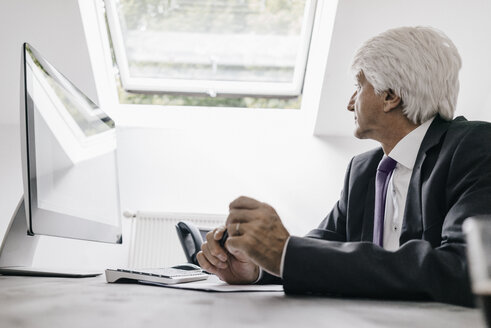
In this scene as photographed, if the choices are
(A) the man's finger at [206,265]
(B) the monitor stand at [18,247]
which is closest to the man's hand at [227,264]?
(A) the man's finger at [206,265]

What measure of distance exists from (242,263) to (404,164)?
653mm

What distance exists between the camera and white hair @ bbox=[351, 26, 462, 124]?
157cm

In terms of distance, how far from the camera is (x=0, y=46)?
3.34m

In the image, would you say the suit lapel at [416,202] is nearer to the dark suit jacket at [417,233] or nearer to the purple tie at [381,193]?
the dark suit jacket at [417,233]

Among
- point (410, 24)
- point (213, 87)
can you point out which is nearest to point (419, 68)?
point (410, 24)

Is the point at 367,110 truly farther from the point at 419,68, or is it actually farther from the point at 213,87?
the point at 213,87

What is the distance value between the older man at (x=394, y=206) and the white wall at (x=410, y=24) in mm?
1441

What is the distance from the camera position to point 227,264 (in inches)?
46.9

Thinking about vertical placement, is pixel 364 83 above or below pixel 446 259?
above

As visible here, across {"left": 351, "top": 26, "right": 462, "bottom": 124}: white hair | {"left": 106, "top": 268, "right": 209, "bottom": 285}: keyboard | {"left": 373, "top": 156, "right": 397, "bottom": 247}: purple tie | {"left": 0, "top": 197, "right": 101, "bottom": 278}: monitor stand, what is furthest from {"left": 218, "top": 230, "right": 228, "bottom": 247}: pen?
{"left": 351, "top": 26, "right": 462, "bottom": 124}: white hair

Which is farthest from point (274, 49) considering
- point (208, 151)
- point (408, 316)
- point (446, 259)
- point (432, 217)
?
point (408, 316)

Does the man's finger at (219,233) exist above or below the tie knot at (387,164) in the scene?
below

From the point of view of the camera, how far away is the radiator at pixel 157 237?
3.52 m

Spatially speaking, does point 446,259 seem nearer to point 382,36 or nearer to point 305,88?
point 382,36
